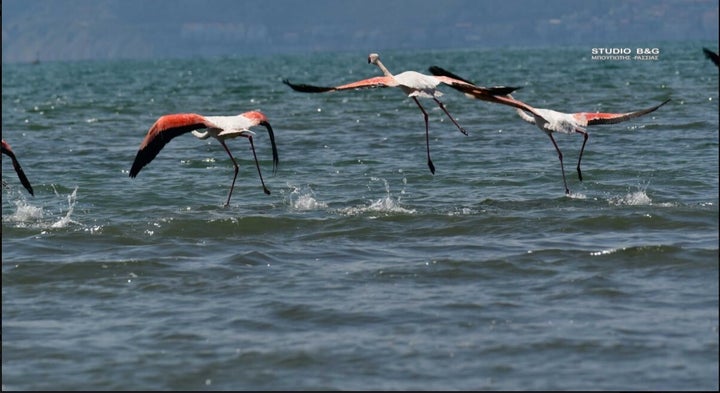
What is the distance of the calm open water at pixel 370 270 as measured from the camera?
9.07 meters

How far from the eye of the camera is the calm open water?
9070 mm

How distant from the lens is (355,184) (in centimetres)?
1947

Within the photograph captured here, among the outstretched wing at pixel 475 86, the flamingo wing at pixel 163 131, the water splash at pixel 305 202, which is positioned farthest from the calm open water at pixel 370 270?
the outstretched wing at pixel 475 86

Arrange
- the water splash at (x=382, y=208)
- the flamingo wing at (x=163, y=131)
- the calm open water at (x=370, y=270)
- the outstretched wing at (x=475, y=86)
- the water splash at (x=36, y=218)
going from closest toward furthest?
the calm open water at (x=370, y=270) < the outstretched wing at (x=475, y=86) < the flamingo wing at (x=163, y=131) < the water splash at (x=36, y=218) < the water splash at (x=382, y=208)

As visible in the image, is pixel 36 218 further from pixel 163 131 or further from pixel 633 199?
pixel 633 199

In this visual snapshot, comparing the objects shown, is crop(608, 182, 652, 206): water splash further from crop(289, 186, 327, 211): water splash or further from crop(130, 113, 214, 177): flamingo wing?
crop(130, 113, 214, 177): flamingo wing

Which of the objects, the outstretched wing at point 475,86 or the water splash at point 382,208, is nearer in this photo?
the outstretched wing at point 475,86

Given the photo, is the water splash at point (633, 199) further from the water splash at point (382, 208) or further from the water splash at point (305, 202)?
the water splash at point (305, 202)

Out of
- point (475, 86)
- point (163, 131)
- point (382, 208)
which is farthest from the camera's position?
point (382, 208)

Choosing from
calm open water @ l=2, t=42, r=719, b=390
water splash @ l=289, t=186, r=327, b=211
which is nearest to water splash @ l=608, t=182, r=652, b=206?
calm open water @ l=2, t=42, r=719, b=390

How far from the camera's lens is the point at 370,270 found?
12.2 meters

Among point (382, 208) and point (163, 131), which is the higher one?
point (163, 131)

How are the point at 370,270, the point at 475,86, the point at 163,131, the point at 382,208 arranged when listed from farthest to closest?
1. the point at 382,208
2. the point at 163,131
3. the point at 475,86
4. the point at 370,270

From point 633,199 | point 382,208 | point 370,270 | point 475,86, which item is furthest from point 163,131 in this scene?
point 633,199
